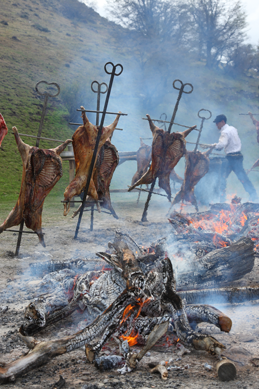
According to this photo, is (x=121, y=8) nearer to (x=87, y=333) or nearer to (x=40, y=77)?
(x=40, y=77)

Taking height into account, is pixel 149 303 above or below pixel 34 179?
below

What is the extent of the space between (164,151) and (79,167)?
71.6 inches

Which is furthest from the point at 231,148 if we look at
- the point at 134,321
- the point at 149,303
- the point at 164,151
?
the point at 134,321

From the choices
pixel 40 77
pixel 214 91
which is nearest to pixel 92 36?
pixel 214 91

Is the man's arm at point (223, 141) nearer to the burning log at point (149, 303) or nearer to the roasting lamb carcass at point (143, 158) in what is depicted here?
the roasting lamb carcass at point (143, 158)

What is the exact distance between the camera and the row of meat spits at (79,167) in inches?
157

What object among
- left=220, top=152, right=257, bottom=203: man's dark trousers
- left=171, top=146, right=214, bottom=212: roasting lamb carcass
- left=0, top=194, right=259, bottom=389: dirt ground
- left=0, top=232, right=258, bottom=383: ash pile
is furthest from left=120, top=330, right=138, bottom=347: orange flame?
left=220, top=152, right=257, bottom=203: man's dark trousers

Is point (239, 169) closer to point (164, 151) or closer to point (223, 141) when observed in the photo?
point (223, 141)

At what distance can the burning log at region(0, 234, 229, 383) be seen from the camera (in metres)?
2.03

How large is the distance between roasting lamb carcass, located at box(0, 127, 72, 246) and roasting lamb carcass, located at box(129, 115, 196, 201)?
1.93 m

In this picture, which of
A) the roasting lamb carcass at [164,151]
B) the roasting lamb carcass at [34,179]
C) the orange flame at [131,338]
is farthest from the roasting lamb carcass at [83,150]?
the orange flame at [131,338]

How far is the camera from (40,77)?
787 inches

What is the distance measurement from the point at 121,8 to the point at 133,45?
3.95m

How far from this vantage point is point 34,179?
158 inches
